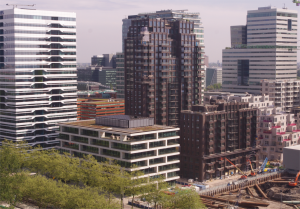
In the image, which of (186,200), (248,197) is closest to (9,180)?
(186,200)

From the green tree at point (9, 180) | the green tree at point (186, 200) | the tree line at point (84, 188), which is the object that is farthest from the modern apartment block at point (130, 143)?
the green tree at point (9, 180)

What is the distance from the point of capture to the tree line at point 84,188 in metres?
134

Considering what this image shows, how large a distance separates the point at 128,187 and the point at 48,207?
26.3m

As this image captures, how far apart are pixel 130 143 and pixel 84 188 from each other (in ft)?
96.4

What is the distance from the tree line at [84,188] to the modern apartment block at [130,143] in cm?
356

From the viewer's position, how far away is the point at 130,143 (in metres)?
165

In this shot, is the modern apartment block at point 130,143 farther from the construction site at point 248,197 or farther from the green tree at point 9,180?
the green tree at point 9,180

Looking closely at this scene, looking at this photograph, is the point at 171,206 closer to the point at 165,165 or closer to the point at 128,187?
the point at 128,187

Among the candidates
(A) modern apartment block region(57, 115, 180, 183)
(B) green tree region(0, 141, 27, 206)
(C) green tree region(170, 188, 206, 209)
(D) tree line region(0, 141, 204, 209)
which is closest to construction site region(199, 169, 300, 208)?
(A) modern apartment block region(57, 115, 180, 183)

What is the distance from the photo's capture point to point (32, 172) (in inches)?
7781

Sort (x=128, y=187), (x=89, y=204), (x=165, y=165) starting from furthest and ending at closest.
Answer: (x=165, y=165) < (x=128, y=187) < (x=89, y=204)

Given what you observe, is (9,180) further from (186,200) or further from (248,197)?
(248,197)

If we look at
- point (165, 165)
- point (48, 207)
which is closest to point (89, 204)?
point (48, 207)

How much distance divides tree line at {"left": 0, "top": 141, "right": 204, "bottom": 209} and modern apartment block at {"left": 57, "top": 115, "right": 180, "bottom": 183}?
11.7ft
